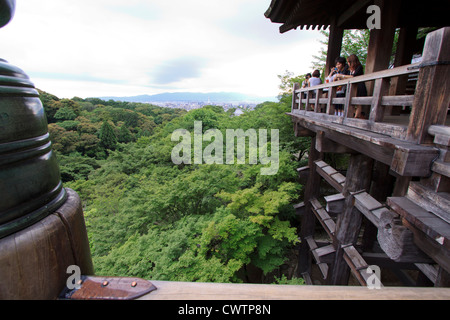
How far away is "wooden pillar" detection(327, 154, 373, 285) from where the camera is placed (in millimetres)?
3451

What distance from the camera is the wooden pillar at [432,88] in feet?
4.79

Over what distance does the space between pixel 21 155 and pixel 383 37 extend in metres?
4.08

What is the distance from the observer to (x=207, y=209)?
22.9ft

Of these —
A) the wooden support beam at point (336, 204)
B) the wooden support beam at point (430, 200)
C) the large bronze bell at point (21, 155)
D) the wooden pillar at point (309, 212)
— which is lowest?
the wooden pillar at point (309, 212)

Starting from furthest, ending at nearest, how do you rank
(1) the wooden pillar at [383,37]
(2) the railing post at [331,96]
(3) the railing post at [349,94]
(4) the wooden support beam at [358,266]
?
(2) the railing post at [331,96] < (4) the wooden support beam at [358,266] < (1) the wooden pillar at [383,37] < (3) the railing post at [349,94]

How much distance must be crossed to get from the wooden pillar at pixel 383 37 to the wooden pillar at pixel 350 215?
4.63 ft

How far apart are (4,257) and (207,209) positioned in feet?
21.8

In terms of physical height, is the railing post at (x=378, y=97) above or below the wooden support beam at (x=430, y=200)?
above

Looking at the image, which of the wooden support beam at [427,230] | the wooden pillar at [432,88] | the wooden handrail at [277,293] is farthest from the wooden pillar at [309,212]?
the wooden handrail at [277,293]

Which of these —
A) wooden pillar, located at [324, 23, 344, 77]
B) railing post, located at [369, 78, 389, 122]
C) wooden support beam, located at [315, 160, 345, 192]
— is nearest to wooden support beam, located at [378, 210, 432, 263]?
railing post, located at [369, 78, 389, 122]

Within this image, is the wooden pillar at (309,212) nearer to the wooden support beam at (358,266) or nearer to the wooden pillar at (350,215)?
the wooden pillar at (350,215)

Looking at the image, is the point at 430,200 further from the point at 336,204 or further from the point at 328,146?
the point at 336,204

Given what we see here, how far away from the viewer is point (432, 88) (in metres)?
1.54

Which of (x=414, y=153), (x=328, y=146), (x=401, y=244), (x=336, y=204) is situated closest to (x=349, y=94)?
(x=328, y=146)
